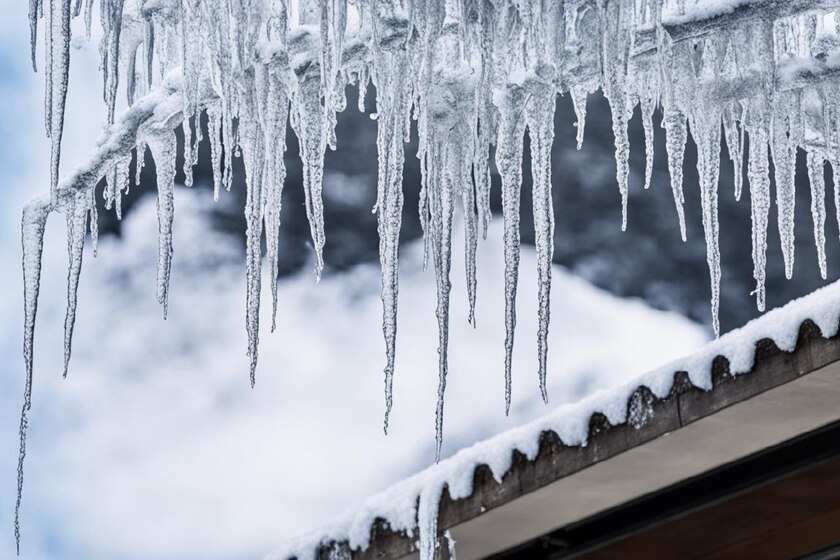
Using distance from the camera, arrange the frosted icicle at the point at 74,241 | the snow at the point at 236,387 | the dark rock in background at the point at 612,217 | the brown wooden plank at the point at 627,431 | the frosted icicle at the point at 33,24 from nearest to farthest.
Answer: the frosted icicle at the point at 33,24 < the brown wooden plank at the point at 627,431 < the frosted icicle at the point at 74,241 < the dark rock in background at the point at 612,217 < the snow at the point at 236,387

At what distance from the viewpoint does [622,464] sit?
3.34 meters

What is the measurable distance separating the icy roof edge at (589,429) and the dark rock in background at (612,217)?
31.0 ft

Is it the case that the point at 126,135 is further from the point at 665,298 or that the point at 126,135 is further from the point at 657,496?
the point at 665,298

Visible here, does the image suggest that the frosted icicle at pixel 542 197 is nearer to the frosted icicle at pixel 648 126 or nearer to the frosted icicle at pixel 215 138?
the frosted icicle at pixel 648 126

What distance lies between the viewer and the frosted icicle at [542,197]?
3158 mm

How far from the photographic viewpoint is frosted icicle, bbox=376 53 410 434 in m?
3.24

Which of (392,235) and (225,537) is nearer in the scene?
(392,235)

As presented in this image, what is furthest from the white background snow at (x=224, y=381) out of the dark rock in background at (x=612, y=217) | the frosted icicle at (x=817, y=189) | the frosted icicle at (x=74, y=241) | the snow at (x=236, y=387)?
the frosted icicle at (x=74, y=241)

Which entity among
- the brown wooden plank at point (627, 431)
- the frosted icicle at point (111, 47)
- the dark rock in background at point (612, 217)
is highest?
the frosted icicle at point (111, 47)

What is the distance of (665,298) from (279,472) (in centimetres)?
1229

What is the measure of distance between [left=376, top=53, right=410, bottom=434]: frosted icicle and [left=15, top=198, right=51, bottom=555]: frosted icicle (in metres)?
1.09

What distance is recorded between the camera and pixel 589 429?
321 centimetres

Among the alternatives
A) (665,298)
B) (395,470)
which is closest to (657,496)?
(665,298)

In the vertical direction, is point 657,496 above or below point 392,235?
below
